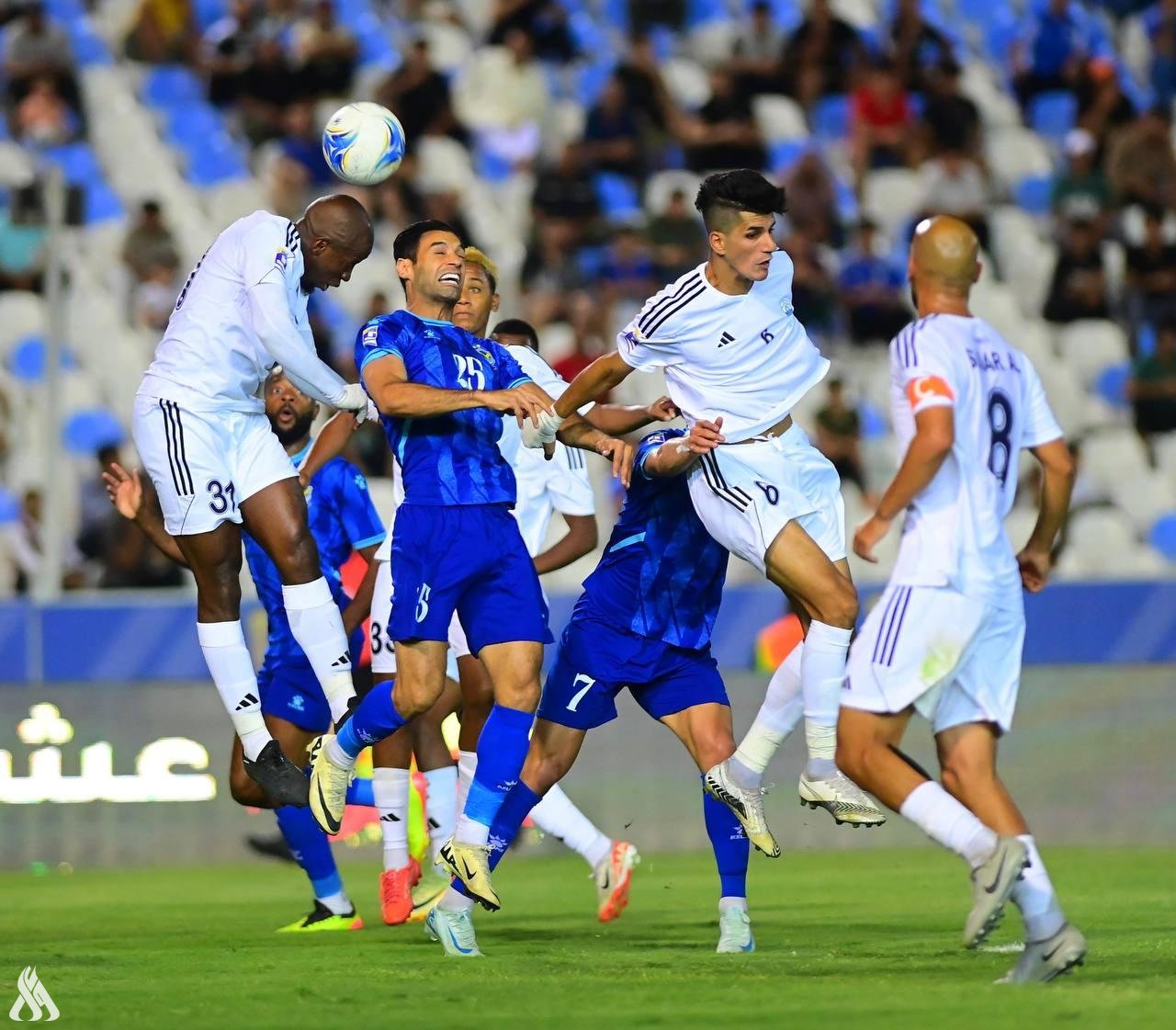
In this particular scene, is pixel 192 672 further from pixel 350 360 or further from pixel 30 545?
pixel 350 360

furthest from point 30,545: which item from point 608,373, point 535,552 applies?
point 608,373

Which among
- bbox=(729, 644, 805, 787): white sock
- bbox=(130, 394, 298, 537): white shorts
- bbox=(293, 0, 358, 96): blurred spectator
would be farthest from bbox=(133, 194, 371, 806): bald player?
bbox=(293, 0, 358, 96): blurred spectator

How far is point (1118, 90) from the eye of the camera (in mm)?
20719

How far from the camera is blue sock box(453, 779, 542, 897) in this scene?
8148 mm

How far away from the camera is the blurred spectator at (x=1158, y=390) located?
→ 17219mm

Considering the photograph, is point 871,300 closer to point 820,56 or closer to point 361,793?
point 820,56

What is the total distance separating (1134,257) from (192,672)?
897cm

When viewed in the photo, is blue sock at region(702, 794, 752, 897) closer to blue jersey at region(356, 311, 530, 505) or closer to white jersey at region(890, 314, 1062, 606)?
blue jersey at region(356, 311, 530, 505)

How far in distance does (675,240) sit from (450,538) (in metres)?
10.6

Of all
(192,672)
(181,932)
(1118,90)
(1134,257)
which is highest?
(1118,90)

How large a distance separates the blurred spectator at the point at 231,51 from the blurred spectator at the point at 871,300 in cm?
583

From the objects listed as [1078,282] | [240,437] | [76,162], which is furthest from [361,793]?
[76,162]

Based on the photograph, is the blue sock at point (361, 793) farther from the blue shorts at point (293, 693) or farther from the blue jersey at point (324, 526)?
the blue jersey at point (324, 526)

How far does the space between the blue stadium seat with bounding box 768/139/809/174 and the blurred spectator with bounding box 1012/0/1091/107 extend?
99.8 inches
